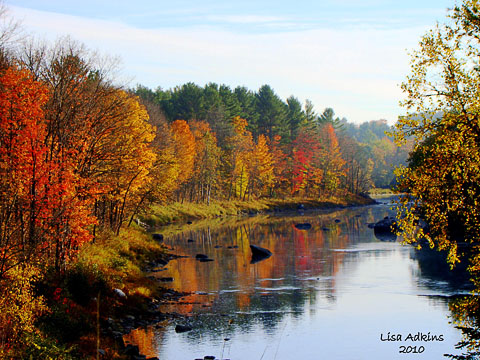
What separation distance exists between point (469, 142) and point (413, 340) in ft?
36.7

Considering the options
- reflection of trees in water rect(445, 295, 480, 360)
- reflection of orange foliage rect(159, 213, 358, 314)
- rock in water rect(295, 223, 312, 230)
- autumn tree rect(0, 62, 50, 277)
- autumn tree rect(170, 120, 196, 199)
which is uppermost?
Answer: autumn tree rect(170, 120, 196, 199)

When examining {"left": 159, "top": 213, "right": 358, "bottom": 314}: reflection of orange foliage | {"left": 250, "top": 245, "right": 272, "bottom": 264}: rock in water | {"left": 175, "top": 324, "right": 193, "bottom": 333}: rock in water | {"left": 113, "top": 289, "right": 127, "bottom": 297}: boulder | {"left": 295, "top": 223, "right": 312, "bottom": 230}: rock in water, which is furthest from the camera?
{"left": 295, "top": 223, "right": 312, "bottom": 230}: rock in water

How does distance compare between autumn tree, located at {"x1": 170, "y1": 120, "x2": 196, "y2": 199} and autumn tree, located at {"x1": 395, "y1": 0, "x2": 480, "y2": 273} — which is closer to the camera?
autumn tree, located at {"x1": 395, "y1": 0, "x2": 480, "y2": 273}

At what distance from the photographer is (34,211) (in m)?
24.8

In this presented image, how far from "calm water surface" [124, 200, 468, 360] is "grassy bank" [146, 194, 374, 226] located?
80.7ft

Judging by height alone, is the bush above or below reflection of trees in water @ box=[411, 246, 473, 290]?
above

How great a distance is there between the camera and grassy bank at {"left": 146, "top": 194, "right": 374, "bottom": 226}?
8169cm

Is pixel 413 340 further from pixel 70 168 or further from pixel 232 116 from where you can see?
pixel 232 116

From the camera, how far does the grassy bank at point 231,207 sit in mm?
81688

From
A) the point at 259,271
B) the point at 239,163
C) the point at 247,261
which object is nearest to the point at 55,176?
the point at 259,271

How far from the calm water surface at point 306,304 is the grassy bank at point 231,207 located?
24598 millimetres

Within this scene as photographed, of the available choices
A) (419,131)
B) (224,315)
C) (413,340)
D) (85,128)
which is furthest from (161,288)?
(419,131)

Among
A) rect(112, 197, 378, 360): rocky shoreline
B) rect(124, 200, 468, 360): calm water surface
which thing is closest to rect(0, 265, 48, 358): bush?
rect(112, 197, 378, 360): rocky shoreline

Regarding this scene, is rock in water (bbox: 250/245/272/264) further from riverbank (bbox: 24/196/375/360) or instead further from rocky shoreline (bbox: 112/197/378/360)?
rocky shoreline (bbox: 112/197/378/360)
